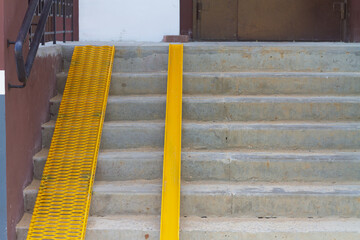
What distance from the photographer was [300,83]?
4902mm

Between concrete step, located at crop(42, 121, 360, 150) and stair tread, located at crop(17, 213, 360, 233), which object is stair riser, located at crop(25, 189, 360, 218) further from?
concrete step, located at crop(42, 121, 360, 150)

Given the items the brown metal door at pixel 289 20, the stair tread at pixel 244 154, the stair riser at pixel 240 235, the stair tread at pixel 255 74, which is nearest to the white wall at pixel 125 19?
the brown metal door at pixel 289 20

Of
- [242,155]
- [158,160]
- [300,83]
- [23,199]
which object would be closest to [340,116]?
[300,83]

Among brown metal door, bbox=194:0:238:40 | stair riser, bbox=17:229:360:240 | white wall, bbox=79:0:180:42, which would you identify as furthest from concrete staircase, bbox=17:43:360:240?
brown metal door, bbox=194:0:238:40

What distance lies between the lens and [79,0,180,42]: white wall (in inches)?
278

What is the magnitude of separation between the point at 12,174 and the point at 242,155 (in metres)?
1.64

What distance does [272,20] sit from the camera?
25.1 ft

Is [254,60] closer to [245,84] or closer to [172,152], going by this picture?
[245,84]

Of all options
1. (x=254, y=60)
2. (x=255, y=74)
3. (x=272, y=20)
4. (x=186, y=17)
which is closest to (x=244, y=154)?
(x=255, y=74)

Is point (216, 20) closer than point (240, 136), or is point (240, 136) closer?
point (240, 136)

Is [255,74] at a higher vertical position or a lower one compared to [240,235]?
higher

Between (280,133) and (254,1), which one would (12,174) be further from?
(254,1)

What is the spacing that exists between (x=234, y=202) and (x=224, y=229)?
279 millimetres

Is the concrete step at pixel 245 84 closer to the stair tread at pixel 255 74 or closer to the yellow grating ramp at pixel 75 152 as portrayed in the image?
the stair tread at pixel 255 74
